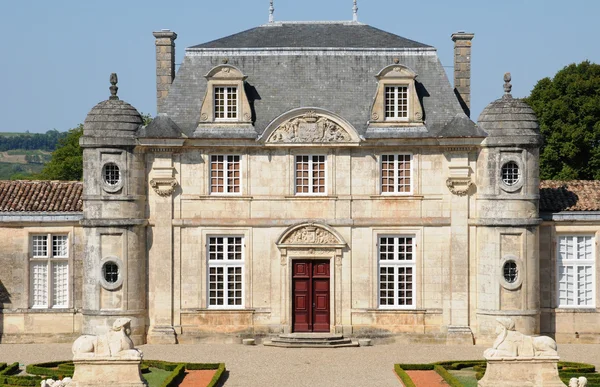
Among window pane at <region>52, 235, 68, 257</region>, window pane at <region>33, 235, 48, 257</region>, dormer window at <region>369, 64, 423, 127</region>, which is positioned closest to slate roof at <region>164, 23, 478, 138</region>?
dormer window at <region>369, 64, 423, 127</region>

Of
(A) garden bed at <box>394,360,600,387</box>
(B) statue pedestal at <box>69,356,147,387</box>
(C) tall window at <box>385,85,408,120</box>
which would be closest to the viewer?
(B) statue pedestal at <box>69,356,147,387</box>

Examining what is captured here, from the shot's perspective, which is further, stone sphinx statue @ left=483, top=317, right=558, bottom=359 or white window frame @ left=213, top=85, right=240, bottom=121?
white window frame @ left=213, top=85, right=240, bottom=121

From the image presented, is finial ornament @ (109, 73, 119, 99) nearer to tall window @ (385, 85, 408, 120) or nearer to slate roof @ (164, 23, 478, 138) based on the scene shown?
slate roof @ (164, 23, 478, 138)

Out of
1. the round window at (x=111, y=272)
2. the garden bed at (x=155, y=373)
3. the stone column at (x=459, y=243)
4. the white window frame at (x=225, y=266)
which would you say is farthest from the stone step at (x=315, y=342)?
the round window at (x=111, y=272)

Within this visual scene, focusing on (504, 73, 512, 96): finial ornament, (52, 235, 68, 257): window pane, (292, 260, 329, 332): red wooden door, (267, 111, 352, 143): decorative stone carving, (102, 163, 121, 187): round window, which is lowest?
(292, 260, 329, 332): red wooden door

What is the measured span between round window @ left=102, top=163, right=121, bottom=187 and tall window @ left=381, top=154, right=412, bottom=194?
7.99m

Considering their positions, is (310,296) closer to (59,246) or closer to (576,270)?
(59,246)

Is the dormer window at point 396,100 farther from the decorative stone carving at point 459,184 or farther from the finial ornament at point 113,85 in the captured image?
the finial ornament at point 113,85

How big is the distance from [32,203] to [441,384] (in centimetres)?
1514

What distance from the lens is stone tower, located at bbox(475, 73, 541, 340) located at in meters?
38.3

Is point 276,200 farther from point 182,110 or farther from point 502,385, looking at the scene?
point 502,385

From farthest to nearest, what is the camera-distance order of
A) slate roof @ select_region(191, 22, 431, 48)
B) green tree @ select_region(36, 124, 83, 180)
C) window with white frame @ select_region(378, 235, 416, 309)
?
green tree @ select_region(36, 124, 83, 180)
slate roof @ select_region(191, 22, 431, 48)
window with white frame @ select_region(378, 235, 416, 309)

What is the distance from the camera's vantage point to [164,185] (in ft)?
128

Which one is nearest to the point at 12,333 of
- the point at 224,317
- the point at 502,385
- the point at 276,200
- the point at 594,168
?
the point at 224,317
